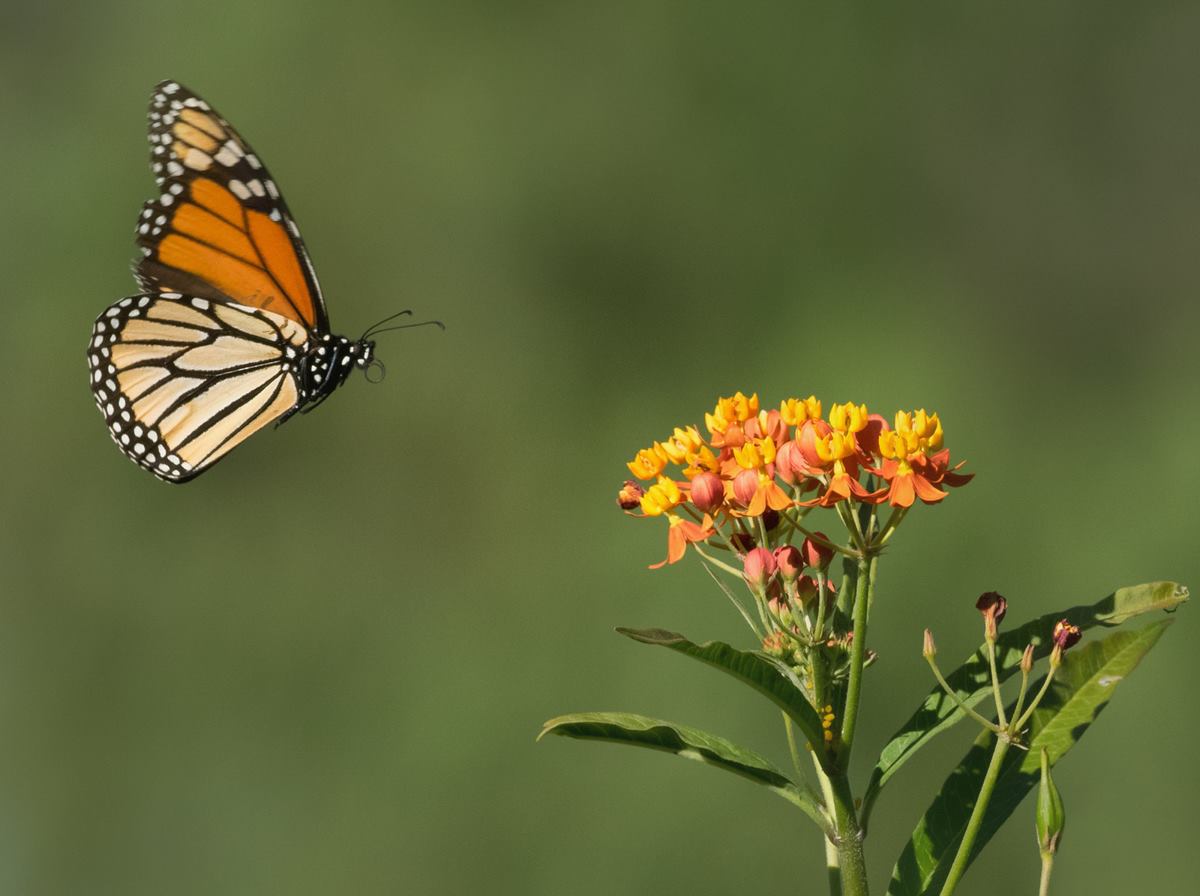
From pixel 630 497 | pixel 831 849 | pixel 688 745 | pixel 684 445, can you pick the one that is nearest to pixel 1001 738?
pixel 831 849

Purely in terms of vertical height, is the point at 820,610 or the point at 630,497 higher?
the point at 630,497

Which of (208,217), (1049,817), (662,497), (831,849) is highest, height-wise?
(208,217)

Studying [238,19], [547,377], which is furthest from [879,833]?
[238,19]

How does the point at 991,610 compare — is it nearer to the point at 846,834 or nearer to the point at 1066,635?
the point at 1066,635

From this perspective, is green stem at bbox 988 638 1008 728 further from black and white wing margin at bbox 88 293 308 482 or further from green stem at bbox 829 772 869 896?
black and white wing margin at bbox 88 293 308 482

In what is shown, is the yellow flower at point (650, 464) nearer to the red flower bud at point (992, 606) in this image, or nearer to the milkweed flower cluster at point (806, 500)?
the milkweed flower cluster at point (806, 500)

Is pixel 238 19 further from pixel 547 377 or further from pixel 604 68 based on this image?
pixel 547 377

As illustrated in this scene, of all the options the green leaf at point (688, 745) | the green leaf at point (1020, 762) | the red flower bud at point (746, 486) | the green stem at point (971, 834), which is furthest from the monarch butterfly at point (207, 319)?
the green stem at point (971, 834)
